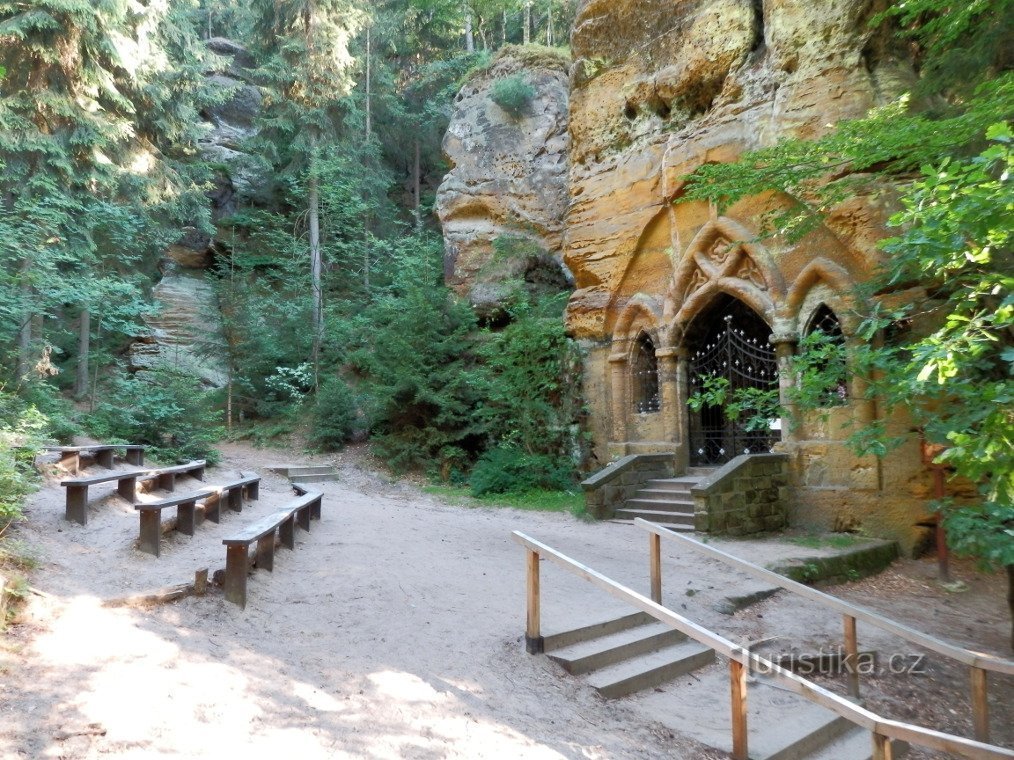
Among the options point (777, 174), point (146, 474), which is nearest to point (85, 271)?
point (146, 474)

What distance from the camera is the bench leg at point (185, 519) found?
267 inches

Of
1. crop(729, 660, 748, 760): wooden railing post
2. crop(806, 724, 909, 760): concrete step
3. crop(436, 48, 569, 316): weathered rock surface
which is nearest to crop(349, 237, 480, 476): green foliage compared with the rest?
crop(436, 48, 569, 316): weathered rock surface

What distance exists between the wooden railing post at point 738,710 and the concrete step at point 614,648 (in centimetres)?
121

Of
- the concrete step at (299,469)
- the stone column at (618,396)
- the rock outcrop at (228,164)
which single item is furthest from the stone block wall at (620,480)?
the rock outcrop at (228,164)

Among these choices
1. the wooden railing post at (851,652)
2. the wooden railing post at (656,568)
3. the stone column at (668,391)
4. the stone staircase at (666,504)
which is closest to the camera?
the wooden railing post at (851,652)

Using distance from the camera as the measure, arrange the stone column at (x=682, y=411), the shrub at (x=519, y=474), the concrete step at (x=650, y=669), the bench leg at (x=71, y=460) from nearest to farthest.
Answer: the concrete step at (x=650, y=669), the bench leg at (x=71, y=460), the stone column at (x=682, y=411), the shrub at (x=519, y=474)

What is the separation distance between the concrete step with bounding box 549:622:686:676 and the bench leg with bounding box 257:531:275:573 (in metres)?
2.81

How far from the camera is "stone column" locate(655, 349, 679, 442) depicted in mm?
13117

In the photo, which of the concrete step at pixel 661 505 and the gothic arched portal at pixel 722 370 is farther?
the gothic arched portal at pixel 722 370

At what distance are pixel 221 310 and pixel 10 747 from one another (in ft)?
60.6

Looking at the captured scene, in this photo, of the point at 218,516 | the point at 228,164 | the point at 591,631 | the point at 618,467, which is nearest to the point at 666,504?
the point at 618,467

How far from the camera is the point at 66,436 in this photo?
37.9 feet

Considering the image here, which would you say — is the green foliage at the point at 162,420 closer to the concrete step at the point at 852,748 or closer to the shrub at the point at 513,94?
the concrete step at the point at 852,748

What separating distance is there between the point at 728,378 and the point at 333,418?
1028cm
